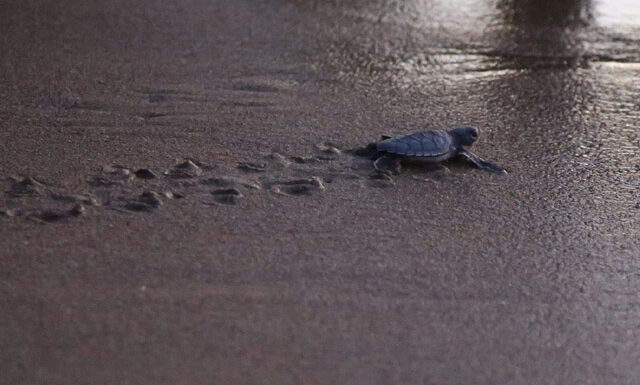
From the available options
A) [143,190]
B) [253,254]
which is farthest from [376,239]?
[143,190]

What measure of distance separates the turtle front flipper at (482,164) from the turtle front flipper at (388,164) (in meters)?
0.29

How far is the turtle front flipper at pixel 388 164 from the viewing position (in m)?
3.20

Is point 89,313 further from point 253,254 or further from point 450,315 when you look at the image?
point 450,315

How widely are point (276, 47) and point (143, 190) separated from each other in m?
1.85

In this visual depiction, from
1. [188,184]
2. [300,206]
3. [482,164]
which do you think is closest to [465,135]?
[482,164]

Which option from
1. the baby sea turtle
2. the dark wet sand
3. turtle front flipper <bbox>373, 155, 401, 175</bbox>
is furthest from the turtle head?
turtle front flipper <bbox>373, 155, 401, 175</bbox>

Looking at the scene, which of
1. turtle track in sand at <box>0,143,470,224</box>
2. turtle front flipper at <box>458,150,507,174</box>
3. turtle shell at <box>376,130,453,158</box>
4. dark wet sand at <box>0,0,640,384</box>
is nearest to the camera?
dark wet sand at <box>0,0,640,384</box>

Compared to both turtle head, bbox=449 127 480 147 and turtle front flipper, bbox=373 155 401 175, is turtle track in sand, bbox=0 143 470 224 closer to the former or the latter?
turtle front flipper, bbox=373 155 401 175

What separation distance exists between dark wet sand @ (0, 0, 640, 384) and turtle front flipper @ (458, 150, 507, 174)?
0.17 feet

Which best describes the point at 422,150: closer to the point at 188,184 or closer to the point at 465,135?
the point at 465,135

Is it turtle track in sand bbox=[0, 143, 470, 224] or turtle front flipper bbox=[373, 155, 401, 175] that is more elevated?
turtle front flipper bbox=[373, 155, 401, 175]

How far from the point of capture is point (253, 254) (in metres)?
2.53

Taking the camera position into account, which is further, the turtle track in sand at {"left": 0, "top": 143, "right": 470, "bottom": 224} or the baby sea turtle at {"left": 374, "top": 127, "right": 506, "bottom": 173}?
the baby sea turtle at {"left": 374, "top": 127, "right": 506, "bottom": 173}

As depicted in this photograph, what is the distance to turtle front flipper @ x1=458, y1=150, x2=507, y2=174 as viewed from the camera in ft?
10.9
